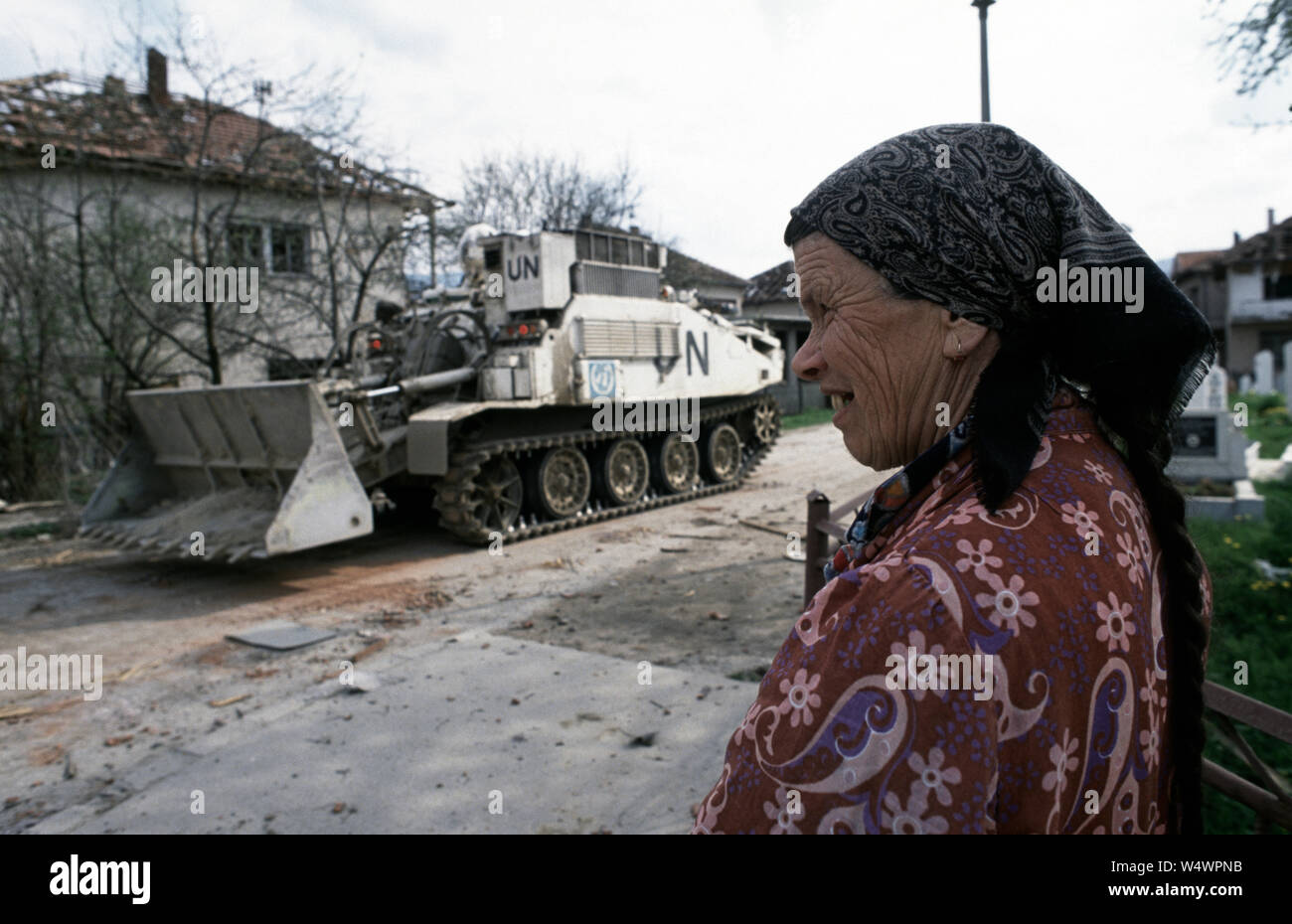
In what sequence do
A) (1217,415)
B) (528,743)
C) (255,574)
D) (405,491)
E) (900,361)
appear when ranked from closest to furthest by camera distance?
(900,361) < (528,743) < (255,574) < (1217,415) < (405,491)

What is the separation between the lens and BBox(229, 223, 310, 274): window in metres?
14.0

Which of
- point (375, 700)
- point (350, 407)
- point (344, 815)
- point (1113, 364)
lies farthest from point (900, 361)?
point (350, 407)

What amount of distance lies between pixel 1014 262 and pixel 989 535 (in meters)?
0.39

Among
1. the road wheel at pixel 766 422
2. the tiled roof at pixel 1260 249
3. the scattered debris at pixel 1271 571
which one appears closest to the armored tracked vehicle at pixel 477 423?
the road wheel at pixel 766 422

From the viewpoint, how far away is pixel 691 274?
107ft

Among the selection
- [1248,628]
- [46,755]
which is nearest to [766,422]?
[1248,628]

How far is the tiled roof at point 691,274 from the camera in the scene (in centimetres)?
3059

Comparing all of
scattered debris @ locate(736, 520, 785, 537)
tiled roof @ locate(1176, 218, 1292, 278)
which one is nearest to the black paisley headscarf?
scattered debris @ locate(736, 520, 785, 537)

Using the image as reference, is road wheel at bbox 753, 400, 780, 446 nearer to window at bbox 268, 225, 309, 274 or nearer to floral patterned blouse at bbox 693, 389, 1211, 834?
window at bbox 268, 225, 309, 274

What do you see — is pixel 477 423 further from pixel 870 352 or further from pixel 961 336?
pixel 961 336

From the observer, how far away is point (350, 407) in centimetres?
883

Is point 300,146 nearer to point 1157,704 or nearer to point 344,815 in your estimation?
point 344,815

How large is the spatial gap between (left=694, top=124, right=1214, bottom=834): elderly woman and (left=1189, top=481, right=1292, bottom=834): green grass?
4.32ft

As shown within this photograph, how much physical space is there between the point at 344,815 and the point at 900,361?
3.24 meters
